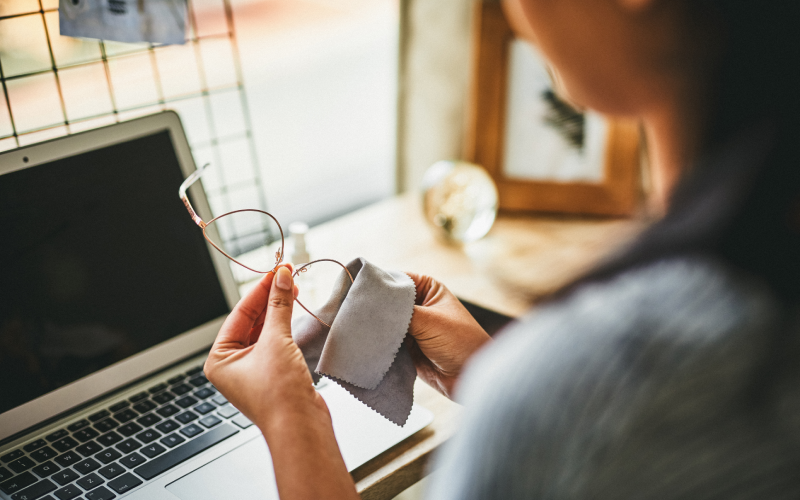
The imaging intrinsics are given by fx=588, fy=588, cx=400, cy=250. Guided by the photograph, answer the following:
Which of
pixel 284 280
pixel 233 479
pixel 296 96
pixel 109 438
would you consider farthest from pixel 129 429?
pixel 296 96

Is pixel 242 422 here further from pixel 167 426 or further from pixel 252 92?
pixel 252 92

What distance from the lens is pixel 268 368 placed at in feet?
1.58

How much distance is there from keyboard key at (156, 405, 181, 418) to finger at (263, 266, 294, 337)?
0.19 metres

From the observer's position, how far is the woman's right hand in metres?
0.59

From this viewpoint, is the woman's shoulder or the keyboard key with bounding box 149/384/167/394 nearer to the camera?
the woman's shoulder

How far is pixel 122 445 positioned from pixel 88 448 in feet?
0.10

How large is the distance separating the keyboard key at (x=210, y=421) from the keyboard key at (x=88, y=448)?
10cm

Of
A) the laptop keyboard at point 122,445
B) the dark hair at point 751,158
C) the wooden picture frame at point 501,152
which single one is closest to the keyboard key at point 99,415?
the laptop keyboard at point 122,445

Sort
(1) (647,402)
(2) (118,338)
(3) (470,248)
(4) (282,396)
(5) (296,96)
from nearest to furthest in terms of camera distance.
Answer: (1) (647,402) < (4) (282,396) < (2) (118,338) < (3) (470,248) < (5) (296,96)

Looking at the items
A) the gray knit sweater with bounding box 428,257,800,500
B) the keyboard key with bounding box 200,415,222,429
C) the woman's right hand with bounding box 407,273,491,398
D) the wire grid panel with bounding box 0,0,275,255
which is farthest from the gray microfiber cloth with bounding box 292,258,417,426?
the wire grid panel with bounding box 0,0,275,255

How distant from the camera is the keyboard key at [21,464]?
1.81ft

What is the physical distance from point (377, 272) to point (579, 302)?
27cm

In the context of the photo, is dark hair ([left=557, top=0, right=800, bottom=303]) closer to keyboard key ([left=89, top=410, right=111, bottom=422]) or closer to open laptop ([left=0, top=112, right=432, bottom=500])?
open laptop ([left=0, top=112, right=432, bottom=500])

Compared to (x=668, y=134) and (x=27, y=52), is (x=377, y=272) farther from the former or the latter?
(x=27, y=52)
